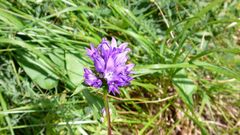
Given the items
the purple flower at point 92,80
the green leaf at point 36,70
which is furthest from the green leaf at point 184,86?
the purple flower at point 92,80

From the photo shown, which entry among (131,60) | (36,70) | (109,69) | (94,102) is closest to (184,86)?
(131,60)

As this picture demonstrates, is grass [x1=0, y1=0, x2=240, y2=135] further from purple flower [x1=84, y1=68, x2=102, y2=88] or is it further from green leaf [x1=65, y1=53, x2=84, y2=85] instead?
purple flower [x1=84, y1=68, x2=102, y2=88]

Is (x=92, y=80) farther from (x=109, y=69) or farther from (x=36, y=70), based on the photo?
(x=36, y=70)

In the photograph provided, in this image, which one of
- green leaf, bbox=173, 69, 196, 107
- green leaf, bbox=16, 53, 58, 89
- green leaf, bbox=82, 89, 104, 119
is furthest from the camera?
green leaf, bbox=173, 69, 196, 107

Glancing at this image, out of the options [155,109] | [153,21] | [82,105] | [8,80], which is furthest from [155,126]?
[8,80]

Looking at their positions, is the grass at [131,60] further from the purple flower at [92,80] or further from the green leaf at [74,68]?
the purple flower at [92,80]

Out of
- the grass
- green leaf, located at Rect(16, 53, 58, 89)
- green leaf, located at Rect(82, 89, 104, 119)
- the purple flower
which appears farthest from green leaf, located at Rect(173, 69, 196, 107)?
the purple flower
